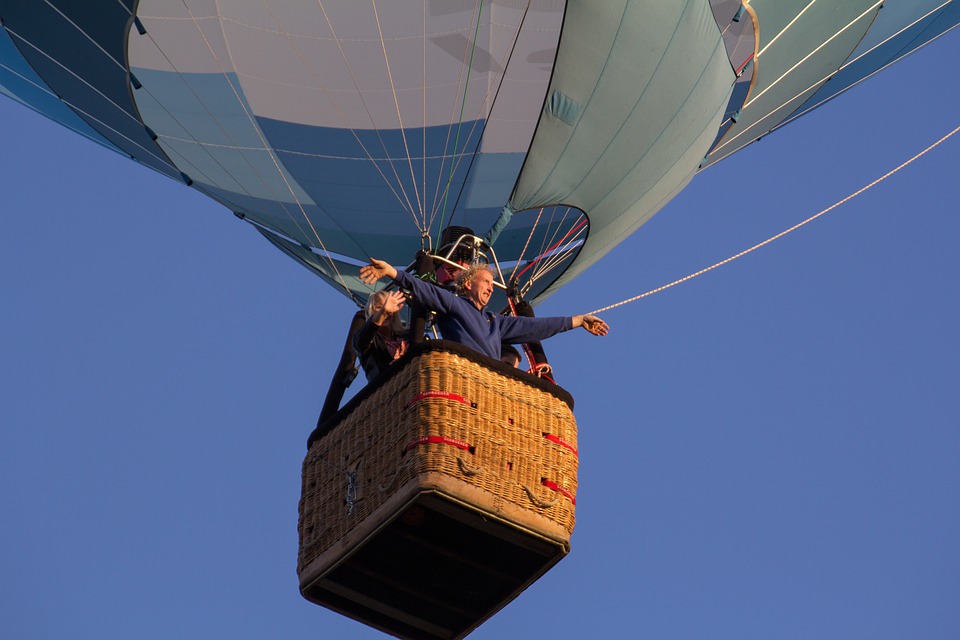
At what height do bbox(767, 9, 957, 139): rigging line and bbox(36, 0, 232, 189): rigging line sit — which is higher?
bbox(767, 9, 957, 139): rigging line

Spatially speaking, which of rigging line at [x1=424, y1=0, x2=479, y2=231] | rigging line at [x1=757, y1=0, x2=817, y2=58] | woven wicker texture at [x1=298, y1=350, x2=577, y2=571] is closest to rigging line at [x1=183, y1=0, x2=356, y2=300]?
rigging line at [x1=424, y1=0, x2=479, y2=231]

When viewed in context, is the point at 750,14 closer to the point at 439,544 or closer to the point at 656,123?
the point at 656,123

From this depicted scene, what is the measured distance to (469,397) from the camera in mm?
6449

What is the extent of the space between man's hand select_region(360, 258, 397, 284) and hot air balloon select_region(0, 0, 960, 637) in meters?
1.52

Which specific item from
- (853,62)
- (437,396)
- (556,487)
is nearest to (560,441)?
(556,487)

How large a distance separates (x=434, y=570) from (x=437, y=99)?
3204 millimetres

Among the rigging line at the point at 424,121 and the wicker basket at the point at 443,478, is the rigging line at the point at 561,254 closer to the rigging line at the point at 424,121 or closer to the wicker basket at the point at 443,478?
the rigging line at the point at 424,121

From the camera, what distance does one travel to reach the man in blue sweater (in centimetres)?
664

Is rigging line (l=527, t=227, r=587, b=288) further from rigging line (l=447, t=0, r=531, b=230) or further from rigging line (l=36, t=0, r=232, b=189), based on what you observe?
rigging line (l=36, t=0, r=232, b=189)

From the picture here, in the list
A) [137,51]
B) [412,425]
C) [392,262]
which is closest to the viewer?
[412,425]

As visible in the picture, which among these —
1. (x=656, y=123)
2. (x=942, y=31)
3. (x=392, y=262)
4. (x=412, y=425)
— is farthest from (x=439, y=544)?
(x=942, y=31)

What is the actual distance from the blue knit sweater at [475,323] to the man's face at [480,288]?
1.4 inches

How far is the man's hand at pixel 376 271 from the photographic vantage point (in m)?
6.51

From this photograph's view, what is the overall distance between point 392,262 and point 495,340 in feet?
9.19
